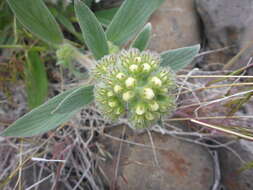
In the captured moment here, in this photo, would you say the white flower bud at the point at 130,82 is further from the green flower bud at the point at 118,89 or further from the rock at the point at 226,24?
the rock at the point at 226,24

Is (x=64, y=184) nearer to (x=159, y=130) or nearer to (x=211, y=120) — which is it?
(x=159, y=130)

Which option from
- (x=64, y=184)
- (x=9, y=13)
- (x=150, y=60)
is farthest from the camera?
(x=9, y=13)

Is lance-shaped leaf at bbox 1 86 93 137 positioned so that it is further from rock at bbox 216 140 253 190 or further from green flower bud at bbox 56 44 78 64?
rock at bbox 216 140 253 190

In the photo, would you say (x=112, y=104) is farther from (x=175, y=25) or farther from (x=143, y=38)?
(x=175, y=25)

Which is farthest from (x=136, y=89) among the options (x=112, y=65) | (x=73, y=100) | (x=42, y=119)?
(x=42, y=119)

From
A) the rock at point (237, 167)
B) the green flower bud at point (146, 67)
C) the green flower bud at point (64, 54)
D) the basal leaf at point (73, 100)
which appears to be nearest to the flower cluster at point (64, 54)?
the green flower bud at point (64, 54)

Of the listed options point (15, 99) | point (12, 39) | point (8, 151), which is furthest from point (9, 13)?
point (8, 151)
